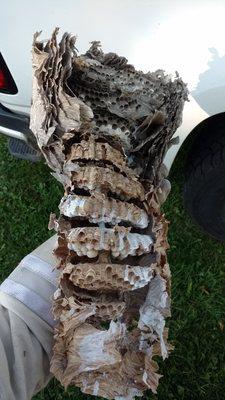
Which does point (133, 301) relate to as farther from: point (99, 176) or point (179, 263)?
point (179, 263)

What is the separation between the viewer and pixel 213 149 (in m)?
2.12

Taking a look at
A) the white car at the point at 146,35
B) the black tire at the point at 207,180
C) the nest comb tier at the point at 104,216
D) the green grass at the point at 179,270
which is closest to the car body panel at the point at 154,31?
the white car at the point at 146,35

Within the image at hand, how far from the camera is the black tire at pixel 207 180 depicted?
2125 millimetres

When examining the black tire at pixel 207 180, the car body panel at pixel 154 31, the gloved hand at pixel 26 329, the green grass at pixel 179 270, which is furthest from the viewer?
the green grass at pixel 179 270

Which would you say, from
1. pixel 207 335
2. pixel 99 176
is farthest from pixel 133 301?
pixel 207 335

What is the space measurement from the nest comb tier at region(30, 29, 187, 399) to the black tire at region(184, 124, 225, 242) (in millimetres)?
811

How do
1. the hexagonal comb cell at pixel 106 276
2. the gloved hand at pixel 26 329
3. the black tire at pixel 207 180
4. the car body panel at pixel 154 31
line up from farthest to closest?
the black tire at pixel 207 180 < the car body panel at pixel 154 31 < the gloved hand at pixel 26 329 < the hexagonal comb cell at pixel 106 276

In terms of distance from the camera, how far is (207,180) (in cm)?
221

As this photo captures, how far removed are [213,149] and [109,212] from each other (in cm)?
109

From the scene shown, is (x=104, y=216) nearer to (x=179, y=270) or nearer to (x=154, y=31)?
(x=154, y=31)

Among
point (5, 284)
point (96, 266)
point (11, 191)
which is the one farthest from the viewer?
point (11, 191)

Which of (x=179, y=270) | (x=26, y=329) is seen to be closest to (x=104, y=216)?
(x=26, y=329)

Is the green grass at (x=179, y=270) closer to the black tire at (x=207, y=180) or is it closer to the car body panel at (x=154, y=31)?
the black tire at (x=207, y=180)

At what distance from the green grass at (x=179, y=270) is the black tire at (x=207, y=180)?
0.97ft
